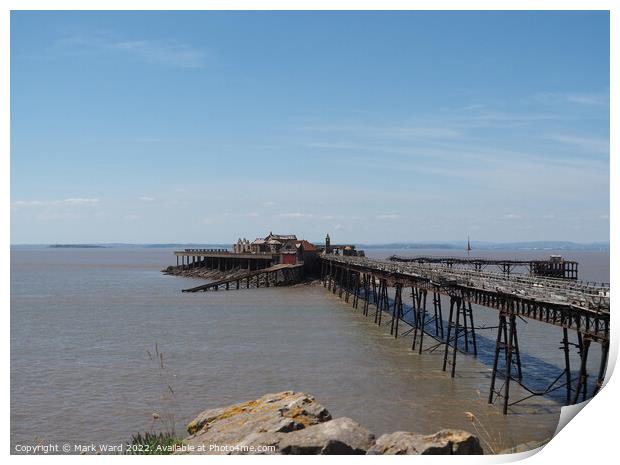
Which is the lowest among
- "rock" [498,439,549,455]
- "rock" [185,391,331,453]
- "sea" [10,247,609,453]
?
"sea" [10,247,609,453]

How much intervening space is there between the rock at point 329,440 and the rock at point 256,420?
621 mm

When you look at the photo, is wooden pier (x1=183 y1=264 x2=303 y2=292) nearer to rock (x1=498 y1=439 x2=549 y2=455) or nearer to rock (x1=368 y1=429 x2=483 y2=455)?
rock (x1=498 y1=439 x2=549 y2=455)

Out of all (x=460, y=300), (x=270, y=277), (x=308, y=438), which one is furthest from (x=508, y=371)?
(x=270, y=277)

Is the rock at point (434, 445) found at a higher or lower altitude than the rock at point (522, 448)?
higher

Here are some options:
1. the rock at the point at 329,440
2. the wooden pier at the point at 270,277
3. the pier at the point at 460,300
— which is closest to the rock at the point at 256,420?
the rock at the point at 329,440

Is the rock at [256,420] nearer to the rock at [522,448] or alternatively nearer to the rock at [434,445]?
the rock at [434,445]

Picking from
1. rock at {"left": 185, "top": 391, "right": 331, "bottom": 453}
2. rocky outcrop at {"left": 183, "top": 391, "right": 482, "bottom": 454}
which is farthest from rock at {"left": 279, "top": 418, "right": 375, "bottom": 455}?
rock at {"left": 185, "top": 391, "right": 331, "bottom": 453}

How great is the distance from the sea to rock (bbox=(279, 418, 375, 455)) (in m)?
2.95

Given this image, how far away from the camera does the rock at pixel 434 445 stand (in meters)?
15.1

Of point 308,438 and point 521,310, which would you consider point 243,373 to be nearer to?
point 521,310

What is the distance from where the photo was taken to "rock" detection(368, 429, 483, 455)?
15.1m

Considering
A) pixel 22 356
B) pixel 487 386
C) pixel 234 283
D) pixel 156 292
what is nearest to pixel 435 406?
pixel 487 386

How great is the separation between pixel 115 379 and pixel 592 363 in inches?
965
